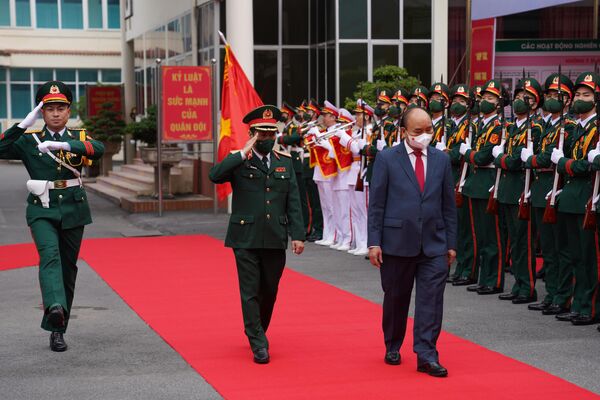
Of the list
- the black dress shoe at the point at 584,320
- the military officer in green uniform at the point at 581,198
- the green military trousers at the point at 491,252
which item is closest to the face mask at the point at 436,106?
the green military trousers at the point at 491,252

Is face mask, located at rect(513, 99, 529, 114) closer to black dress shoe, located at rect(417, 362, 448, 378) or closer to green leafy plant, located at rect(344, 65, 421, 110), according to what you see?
black dress shoe, located at rect(417, 362, 448, 378)

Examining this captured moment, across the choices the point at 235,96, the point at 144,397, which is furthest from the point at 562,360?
the point at 235,96

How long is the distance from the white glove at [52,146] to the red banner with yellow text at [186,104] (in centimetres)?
1260

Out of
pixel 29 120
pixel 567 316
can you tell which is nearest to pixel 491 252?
pixel 567 316

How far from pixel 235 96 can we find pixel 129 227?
4.02 m

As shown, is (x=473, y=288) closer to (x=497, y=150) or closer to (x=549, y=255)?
(x=549, y=255)

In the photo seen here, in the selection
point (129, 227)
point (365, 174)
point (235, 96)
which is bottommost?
point (129, 227)

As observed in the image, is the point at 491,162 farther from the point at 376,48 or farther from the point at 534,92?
the point at 376,48

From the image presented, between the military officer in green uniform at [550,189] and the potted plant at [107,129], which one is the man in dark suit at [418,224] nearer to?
the military officer in green uniform at [550,189]

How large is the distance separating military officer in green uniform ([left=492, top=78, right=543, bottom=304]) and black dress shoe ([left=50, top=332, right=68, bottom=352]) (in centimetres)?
461

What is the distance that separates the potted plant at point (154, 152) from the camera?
22.8 metres

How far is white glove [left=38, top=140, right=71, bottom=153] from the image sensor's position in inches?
337

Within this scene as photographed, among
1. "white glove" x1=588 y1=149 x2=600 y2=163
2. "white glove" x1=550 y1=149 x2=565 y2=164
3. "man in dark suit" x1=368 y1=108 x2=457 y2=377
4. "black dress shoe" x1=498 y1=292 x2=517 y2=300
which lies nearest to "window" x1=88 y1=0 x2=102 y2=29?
"black dress shoe" x1=498 y1=292 x2=517 y2=300

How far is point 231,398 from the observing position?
695 centimetres
